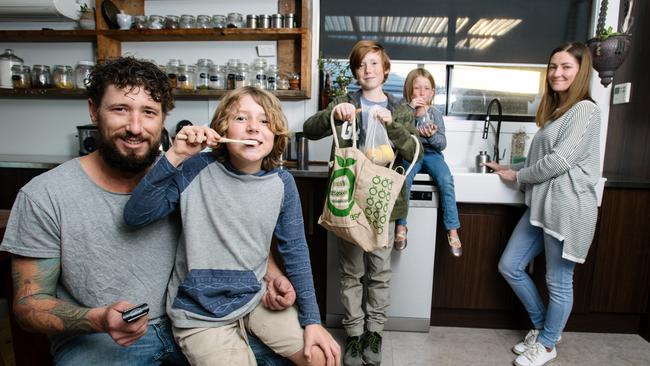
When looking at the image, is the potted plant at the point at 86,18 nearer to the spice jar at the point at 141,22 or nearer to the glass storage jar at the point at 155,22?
the spice jar at the point at 141,22

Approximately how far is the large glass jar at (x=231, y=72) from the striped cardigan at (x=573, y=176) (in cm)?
185

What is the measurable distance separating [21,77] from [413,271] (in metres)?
2.87

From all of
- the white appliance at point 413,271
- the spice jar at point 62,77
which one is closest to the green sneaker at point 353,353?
the white appliance at point 413,271

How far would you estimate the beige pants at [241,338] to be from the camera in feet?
3.09

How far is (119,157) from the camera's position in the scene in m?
0.99

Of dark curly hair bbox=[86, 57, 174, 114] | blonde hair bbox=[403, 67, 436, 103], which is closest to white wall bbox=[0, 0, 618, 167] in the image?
blonde hair bbox=[403, 67, 436, 103]

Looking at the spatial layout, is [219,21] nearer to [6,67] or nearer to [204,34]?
[204,34]

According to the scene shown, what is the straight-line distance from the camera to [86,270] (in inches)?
38.5

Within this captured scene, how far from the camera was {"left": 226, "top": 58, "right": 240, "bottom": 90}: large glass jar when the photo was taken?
8.48 ft

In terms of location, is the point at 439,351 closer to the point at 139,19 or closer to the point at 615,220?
the point at 615,220

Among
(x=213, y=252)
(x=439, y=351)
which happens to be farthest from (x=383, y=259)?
(x=213, y=252)

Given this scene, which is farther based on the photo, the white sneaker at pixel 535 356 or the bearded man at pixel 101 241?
the white sneaker at pixel 535 356

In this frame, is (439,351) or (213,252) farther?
(439,351)

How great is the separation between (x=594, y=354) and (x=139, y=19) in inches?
131
